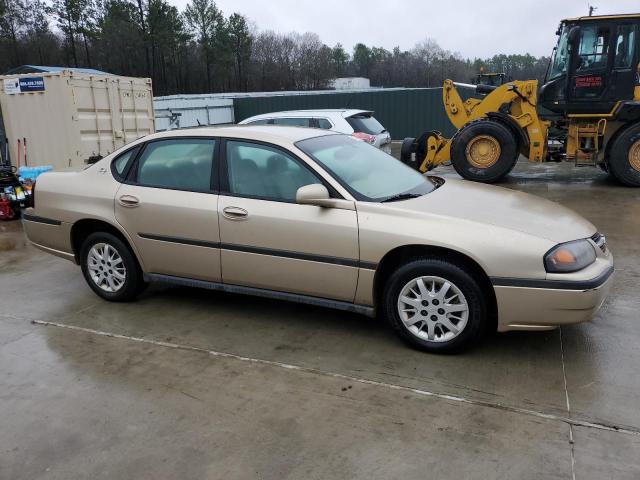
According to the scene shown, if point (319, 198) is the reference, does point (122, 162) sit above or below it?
above

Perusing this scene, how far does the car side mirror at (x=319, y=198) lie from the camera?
373cm

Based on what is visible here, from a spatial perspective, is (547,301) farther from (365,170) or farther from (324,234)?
(365,170)

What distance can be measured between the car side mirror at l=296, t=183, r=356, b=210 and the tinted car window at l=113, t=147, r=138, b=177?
1776 mm

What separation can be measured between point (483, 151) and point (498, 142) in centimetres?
33

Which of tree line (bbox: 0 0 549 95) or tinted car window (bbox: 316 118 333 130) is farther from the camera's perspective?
tree line (bbox: 0 0 549 95)

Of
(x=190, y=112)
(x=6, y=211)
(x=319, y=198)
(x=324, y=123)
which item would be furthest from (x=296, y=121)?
(x=190, y=112)

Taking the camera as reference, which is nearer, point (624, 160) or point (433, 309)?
point (433, 309)

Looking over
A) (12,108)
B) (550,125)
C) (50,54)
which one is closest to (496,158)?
(550,125)

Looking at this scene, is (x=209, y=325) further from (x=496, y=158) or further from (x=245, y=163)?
(x=496, y=158)

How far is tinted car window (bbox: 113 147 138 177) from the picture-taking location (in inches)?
184

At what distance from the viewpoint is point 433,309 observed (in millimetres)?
3598

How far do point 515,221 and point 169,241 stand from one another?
2.64 meters

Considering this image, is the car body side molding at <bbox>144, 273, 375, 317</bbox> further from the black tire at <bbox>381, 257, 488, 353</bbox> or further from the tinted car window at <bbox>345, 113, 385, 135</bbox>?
the tinted car window at <bbox>345, 113, 385, 135</bbox>

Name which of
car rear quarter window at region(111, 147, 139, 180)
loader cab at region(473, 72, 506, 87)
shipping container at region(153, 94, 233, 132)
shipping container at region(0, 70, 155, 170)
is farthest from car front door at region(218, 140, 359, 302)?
shipping container at region(153, 94, 233, 132)
